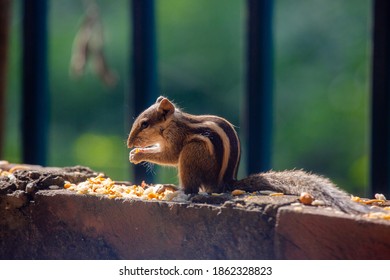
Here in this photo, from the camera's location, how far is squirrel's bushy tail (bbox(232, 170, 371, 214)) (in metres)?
2.84

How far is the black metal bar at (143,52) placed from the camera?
213 inches

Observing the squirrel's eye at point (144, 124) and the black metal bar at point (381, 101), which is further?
the black metal bar at point (381, 101)

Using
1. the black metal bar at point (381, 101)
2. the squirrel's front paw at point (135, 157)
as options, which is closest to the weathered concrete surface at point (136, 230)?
the squirrel's front paw at point (135, 157)

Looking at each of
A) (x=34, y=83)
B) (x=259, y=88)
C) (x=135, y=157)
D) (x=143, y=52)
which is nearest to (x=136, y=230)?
(x=135, y=157)

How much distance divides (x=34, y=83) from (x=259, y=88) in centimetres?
214

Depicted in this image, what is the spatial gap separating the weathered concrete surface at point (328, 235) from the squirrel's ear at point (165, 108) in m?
1.10

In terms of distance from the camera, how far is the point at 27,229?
11.3 feet

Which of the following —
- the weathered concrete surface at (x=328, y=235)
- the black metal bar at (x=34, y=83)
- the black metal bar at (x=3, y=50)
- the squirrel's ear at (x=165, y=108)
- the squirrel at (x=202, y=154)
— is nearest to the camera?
the weathered concrete surface at (x=328, y=235)

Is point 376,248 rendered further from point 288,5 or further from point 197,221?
point 288,5

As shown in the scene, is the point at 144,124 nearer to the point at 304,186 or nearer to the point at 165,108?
the point at 165,108

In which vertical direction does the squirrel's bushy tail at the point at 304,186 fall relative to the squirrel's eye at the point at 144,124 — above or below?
below

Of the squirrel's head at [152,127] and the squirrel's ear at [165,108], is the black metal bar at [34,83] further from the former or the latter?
the squirrel's ear at [165,108]

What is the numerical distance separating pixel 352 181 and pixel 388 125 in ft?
27.1

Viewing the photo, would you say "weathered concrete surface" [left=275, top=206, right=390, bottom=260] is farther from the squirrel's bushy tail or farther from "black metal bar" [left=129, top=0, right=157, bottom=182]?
"black metal bar" [left=129, top=0, right=157, bottom=182]
